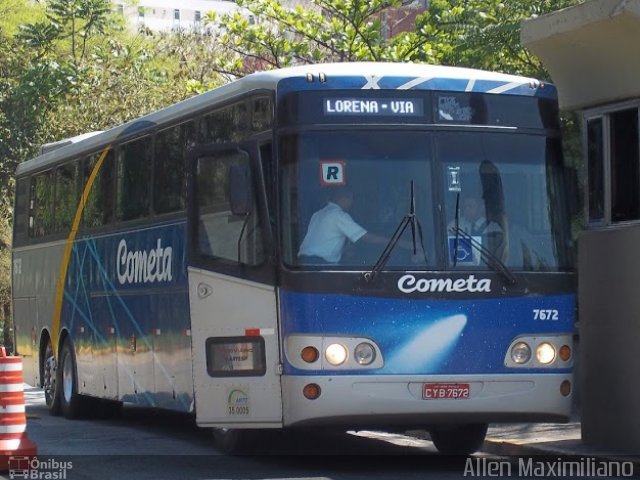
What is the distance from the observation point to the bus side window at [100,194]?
17.0 metres

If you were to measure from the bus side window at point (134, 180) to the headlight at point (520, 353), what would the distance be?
5.12 meters

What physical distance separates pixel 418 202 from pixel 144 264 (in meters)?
4.63

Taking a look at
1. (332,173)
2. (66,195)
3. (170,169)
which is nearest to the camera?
(332,173)

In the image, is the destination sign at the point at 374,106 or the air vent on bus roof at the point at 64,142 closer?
the destination sign at the point at 374,106

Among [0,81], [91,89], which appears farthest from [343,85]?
[0,81]

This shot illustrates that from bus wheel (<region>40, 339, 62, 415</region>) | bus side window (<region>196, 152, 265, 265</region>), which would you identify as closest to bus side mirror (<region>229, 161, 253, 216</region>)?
bus side window (<region>196, 152, 265, 265</region>)

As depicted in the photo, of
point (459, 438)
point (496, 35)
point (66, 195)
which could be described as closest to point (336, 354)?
point (459, 438)

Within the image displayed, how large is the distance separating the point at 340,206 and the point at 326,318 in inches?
35.8

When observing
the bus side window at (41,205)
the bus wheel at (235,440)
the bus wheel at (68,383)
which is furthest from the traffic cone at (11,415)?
the bus side window at (41,205)

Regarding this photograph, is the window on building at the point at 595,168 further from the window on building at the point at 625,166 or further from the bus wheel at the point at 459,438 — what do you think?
the bus wheel at the point at 459,438

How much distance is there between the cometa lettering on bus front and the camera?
1460cm

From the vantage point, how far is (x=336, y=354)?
11.4 metres

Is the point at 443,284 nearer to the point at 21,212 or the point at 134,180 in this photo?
the point at 134,180

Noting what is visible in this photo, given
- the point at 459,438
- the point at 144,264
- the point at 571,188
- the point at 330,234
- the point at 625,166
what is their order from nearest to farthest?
the point at 330,234 < the point at 571,188 < the point at 459,438 < the point at 625,166 < the point at 144,264
